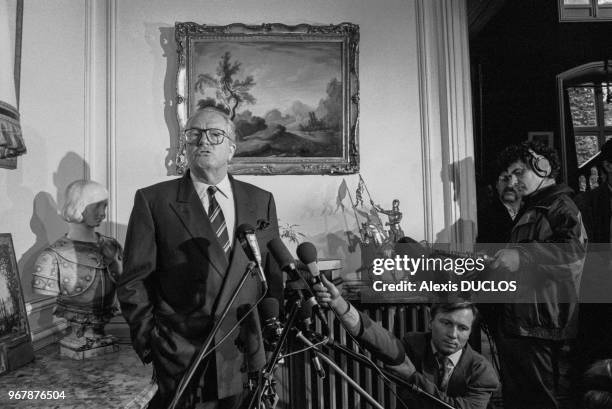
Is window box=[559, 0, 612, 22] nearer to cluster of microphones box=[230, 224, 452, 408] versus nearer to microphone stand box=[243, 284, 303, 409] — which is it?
cluster of microphones box=[230, 224, 452, 408]

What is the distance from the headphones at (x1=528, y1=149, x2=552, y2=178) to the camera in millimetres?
2137

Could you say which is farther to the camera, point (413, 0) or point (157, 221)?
point (413, 0)

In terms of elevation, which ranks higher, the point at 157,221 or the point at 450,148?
the point at 450,148

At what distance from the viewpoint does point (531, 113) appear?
11.2 feet

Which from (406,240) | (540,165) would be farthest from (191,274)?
(540,165)

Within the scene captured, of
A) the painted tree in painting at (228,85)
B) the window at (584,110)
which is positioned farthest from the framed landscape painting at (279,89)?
the window at (584,110)

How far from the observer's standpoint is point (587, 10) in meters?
2.67

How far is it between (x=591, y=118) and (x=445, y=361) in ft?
8.47

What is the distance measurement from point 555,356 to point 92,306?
2231 millimetres

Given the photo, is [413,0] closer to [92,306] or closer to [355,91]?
[355,91]

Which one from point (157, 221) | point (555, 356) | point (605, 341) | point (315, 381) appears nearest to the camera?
point (157, 221)

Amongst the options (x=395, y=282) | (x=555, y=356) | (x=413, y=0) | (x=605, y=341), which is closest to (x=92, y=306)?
(x=395, y=282)

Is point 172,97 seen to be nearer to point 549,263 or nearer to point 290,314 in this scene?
point 290,314

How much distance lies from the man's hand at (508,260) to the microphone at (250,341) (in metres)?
1.35
